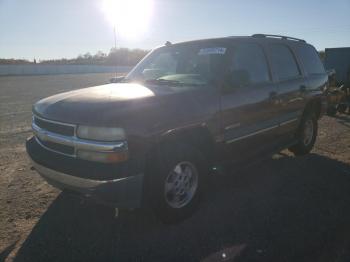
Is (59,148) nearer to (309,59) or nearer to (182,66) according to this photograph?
(182,66)

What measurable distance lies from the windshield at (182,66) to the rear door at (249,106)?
22 centimetres

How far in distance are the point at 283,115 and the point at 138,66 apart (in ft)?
7.55

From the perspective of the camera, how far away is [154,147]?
10.9 ft

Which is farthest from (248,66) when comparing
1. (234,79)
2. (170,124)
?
(170,124)

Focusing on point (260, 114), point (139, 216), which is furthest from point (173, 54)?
point (139, 216)

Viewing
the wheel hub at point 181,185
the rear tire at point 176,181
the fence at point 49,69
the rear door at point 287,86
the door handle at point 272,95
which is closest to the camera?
the rear tire at point 176,181

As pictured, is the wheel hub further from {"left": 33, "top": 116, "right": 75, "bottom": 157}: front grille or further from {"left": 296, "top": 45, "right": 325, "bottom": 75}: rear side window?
{"left": 296, "top": 45, "right": 325, "bottom": 75}: rear side window

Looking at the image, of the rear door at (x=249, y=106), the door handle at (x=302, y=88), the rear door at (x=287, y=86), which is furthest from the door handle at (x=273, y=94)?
the door handle at (x=302, y=88)

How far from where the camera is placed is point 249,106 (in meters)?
4.36

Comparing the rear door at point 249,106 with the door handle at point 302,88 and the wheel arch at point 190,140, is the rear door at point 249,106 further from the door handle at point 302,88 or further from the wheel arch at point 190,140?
the door handle at point 302,88

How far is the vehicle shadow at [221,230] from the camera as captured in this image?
10.4 feet

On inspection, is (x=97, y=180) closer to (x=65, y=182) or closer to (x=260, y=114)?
(x=65, y=182)

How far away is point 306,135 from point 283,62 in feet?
5.46

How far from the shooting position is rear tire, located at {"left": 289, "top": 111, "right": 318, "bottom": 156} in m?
6.02
